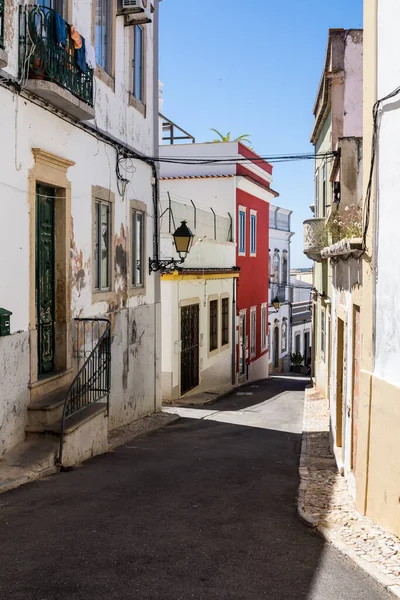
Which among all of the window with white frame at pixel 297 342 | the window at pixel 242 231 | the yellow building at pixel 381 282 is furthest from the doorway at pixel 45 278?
the window with white frame at pixel 297 342

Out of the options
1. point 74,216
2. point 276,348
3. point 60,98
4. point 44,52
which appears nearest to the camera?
point 44,52

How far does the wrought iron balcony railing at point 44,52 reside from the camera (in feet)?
25.2

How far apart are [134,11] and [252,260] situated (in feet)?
53.1

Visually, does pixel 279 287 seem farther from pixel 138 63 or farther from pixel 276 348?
pixel 138 63

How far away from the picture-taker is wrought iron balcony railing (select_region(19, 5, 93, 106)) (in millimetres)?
7668

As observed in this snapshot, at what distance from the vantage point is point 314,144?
2197 cm

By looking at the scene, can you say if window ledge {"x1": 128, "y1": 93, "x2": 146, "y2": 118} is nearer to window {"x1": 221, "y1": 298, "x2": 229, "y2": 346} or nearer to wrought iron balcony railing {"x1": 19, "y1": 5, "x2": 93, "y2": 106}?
wrought iron balcony railing {"x1": 19, "y1": 5, "x2": 93, "y2": 106}

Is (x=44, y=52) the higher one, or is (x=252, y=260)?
(x=44, y=52)

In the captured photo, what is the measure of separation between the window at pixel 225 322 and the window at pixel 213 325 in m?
0.84

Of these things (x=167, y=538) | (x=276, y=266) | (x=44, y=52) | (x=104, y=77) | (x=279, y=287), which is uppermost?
(x=104, y=77)

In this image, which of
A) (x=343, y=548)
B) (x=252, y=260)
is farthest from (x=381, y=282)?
(x=252, y=260)

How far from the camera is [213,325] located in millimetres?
20750

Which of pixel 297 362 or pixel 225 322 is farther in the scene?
pixel 297 362

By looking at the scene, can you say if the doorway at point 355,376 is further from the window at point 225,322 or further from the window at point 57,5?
the window at point 225,322
